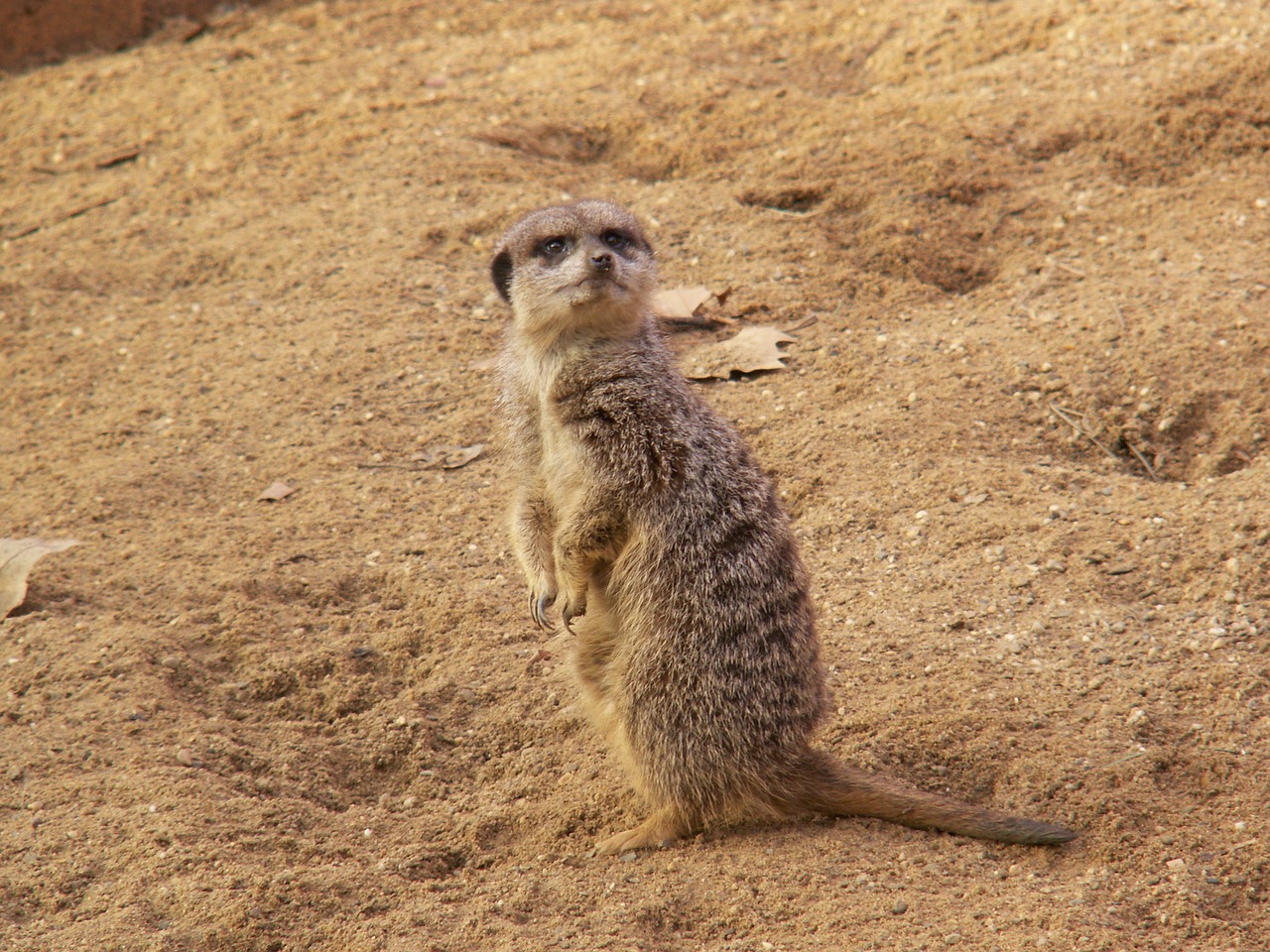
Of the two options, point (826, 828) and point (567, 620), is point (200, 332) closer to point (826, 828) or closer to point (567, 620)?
point (567, 620)

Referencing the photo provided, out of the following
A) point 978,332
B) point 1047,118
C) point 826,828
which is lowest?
point 826,828

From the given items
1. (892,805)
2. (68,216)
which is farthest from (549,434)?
(68,216)

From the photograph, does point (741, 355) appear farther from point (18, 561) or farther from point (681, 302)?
point (18, 561)

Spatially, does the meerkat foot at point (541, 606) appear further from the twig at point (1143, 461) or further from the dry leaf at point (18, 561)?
the twig at point (1143, 461)

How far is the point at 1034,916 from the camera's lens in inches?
96.0

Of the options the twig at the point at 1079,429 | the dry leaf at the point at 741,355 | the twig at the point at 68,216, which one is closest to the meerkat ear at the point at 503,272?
the dry leaf at the point at 741,355

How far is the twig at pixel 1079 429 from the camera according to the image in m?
3.92

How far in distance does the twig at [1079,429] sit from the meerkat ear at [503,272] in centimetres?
189

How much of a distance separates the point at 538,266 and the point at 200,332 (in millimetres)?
2355

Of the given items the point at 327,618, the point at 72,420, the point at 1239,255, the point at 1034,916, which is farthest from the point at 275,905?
the point at 1239,255

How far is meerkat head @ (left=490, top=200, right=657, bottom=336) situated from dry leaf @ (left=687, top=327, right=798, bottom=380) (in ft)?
3.63

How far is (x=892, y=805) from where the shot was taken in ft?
8.99

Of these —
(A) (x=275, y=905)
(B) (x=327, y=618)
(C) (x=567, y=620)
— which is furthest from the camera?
(B) (x=327, y=618)

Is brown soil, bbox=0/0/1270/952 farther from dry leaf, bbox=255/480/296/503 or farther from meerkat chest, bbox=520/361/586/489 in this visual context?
meerkat chest, bbox=520/361/586/489
